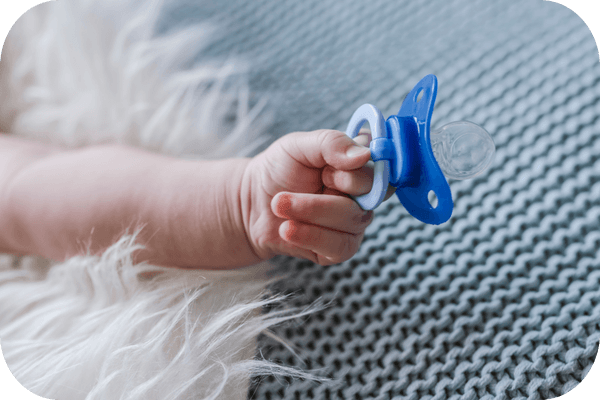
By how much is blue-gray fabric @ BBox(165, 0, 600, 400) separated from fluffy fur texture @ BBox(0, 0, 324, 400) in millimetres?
43

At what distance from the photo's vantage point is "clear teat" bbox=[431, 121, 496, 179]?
0.33 metres

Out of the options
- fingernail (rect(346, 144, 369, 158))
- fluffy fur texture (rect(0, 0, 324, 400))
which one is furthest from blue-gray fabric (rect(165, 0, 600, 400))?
fingernail (rect(346, 144, 369, 158))

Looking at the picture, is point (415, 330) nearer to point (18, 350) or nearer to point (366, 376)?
point (366, 376)

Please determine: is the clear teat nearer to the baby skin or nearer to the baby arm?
the baby skin

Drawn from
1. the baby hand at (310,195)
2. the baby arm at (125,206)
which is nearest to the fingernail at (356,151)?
the baby hand at (310,195)

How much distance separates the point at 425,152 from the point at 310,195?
4.1 inches

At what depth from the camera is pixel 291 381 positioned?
420 mm

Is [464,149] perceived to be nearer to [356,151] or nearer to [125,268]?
[356,151]

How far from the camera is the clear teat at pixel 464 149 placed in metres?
0.33

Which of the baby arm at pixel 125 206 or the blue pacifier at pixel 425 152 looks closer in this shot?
the blue pacifier at pixel 425 152

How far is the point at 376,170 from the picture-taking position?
359mm

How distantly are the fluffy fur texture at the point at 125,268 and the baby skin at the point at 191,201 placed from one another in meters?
0.03

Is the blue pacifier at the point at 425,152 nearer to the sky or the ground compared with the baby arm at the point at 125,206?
nearer to the sky

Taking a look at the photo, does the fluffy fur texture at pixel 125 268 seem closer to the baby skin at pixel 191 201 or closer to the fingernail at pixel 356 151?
the baby skin at pixel 191 201
